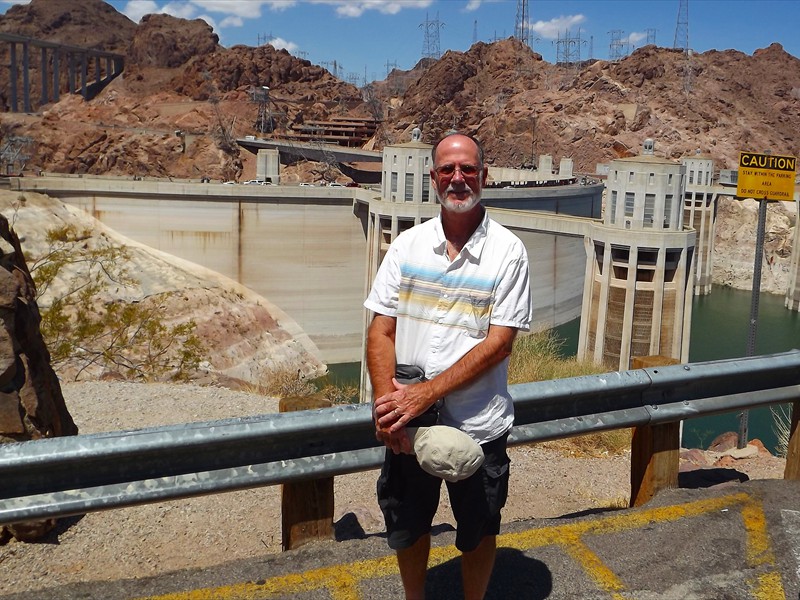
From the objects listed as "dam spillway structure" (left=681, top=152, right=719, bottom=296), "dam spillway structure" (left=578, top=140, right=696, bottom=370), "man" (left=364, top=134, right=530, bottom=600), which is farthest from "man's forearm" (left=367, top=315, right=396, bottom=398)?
"dam spillway structure" (left=681, top=152, right=719, bottom=296)

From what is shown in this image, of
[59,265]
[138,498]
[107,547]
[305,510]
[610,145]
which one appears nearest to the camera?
[138,498]

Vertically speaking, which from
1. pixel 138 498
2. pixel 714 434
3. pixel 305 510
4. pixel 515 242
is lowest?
pixel 714 434

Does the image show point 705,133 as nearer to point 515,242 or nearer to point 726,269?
point 726,269

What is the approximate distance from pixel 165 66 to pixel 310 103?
16834mm

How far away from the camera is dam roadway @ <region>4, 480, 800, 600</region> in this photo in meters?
3.18

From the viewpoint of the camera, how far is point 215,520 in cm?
514

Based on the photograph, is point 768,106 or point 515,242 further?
point 768,106

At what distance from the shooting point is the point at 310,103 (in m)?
75.2

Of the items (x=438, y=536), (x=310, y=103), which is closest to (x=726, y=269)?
(x=310, y=103)

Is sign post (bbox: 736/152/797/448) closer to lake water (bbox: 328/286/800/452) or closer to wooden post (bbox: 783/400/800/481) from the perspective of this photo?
wooden post (bbox: 783/400/800/481)

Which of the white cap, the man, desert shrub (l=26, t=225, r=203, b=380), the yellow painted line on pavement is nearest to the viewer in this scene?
the white cap

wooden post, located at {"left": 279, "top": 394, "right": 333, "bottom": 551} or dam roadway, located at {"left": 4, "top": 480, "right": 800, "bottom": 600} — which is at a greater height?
wooden post, located at {"left": 279, "top": 394, "right": 333, "bottom": 551}

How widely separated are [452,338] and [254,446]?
1.10 meters

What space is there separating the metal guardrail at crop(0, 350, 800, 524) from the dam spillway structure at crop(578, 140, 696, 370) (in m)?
20.1
